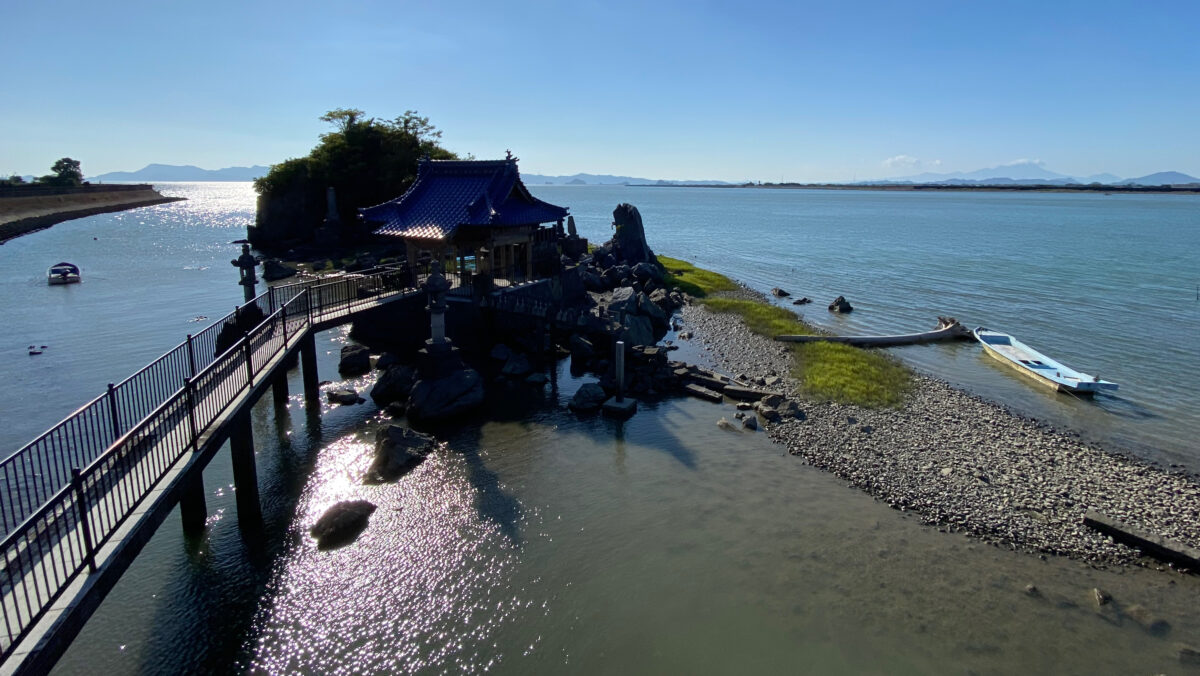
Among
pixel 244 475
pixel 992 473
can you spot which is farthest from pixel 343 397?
pixel 992 473

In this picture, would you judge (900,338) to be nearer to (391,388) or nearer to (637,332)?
(637,332)

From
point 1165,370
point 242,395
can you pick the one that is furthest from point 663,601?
point 1165,370

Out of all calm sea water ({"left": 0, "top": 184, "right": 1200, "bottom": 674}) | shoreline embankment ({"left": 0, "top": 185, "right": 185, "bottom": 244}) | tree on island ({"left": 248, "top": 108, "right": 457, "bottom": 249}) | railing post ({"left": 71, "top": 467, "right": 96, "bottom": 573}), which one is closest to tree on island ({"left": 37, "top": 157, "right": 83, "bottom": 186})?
shoreline embankment ({"left": 0, "top": 185, "right": 185, "bottom": 244})

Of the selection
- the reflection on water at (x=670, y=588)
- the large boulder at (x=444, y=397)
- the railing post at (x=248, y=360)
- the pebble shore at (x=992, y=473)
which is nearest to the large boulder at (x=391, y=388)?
the large boulder at (x=444, y=397)

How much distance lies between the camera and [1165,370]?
90.7 ft

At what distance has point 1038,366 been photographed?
88.1ft

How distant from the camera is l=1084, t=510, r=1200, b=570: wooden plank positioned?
13.6 m

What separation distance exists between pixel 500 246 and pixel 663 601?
19.6m

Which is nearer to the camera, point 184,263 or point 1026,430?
point 1026,430

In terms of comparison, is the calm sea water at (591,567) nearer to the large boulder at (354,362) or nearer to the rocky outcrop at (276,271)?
the large boulder at (354,362)

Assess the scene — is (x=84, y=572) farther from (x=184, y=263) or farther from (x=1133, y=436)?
(x=184, y=263)

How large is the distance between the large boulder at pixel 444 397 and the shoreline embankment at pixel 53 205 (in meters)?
80.4

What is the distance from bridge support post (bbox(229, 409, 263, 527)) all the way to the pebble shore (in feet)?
47.7

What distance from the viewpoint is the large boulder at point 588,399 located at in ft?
72.8
